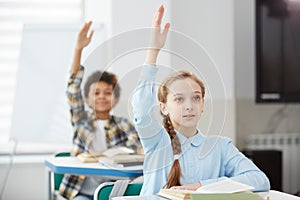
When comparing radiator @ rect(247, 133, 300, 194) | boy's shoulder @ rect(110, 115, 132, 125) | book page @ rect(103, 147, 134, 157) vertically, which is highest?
boy's shoulder @ rect(110, 115, 132, 125)

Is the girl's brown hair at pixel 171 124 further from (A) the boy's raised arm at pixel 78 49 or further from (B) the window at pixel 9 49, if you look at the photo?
(B) the window at pixel 9 49

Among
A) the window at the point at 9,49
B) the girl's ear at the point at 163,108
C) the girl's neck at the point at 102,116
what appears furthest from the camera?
the window at the point at 9,49

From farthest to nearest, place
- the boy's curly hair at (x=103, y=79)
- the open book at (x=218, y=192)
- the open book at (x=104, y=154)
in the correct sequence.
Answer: the open book at (x=104, y=154), the boy's curly hair at (x=103, y=79), the open book at (x=218, y=192)

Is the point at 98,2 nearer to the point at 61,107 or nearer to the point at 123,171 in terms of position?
A: the point at 61,107

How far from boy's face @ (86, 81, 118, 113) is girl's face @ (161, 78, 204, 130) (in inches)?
23.4

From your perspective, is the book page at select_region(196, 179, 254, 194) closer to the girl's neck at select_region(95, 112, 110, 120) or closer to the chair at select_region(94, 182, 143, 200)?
the chair at select_region(94, 182, 143, 200)

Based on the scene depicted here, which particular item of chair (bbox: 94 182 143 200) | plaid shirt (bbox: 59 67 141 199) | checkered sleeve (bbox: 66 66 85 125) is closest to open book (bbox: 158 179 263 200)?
chair (bbox: 94 182 143 200)

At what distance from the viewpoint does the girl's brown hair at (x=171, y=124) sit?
210 cm

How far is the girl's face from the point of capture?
6.91 ft

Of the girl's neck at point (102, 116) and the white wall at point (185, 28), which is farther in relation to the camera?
the white wall at point (185, 28)

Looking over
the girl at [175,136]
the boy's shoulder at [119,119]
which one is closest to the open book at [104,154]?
the boy's shoulder at [119,119]

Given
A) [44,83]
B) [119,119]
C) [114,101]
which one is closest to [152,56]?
[114,101]

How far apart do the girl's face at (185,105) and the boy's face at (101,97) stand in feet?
1.95

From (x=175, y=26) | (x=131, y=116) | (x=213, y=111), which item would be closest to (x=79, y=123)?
(x=131, y=116)
